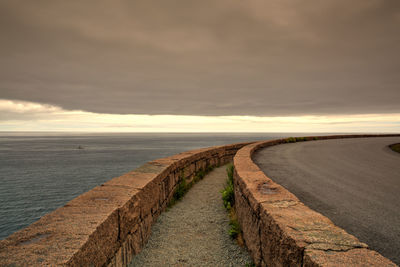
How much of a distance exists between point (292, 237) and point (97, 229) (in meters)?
1.89

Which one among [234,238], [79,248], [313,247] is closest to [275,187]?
[234,238]

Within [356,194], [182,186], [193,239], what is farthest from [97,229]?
[356,194]

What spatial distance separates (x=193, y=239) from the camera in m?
4.41

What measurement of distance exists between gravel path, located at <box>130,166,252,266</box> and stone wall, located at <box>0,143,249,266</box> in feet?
0.75

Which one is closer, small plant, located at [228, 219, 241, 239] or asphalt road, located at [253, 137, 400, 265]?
asphalt road, located at [253, 137, 400, 265]

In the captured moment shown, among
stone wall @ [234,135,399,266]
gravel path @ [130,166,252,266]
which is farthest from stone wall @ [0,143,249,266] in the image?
stone wall @ [234,135,399,266]

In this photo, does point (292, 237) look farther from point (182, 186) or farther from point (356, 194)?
point (182, 186)

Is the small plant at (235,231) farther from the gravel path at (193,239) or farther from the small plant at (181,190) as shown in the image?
the small plant at (181,190)

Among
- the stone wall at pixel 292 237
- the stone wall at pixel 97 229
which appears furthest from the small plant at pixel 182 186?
the stone wall at pixel 292 237

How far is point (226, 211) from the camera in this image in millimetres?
5680

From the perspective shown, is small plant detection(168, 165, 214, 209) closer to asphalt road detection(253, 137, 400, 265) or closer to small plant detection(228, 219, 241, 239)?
small plant detection(228, 219, 241, 239)

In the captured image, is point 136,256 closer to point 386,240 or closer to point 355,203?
point 386,240

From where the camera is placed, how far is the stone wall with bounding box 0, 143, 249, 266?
2.04 metres

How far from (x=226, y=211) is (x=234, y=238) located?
1.36 m
